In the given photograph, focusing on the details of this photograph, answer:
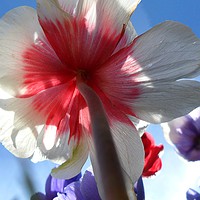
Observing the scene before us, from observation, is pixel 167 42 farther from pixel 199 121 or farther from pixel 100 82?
pixel 199 121

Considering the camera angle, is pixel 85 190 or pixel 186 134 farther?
pixel 186 134

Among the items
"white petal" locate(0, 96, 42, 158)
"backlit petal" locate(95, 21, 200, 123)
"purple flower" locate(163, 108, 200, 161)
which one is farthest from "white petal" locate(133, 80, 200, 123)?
"purple flower" locate(163, 108, 200, 161)

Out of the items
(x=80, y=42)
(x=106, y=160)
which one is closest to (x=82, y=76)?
(x=80, y=42)

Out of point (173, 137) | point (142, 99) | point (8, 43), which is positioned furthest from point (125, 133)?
point (173, 137)

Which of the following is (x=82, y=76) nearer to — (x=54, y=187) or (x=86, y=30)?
(x=86, y=30)

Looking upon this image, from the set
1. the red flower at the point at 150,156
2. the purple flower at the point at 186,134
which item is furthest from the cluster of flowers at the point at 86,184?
the purple flower at the point at 186,134

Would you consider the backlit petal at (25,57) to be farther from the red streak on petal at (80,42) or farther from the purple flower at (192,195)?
the purple flower at (192,195)

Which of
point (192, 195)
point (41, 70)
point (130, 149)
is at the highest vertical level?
point (41, 70)
